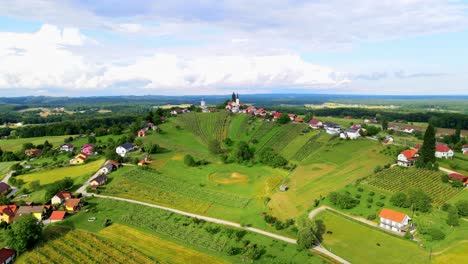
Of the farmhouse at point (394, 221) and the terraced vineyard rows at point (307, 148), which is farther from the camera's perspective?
the terraced vineyard rows at point (307, 148)

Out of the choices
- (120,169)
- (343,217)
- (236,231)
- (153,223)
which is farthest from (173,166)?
(343,217)

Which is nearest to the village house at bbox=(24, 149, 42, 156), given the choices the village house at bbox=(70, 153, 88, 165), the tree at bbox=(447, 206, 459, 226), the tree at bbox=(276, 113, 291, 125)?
the village house at bbox=(70, 153, 88, 165)

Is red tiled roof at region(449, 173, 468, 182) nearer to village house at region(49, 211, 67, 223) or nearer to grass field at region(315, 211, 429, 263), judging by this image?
grass field at region(315, 211, 429, 263)

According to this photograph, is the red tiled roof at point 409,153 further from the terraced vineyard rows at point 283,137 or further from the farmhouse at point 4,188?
the farmhouse at point 4,188

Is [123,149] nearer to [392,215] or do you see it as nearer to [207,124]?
[207,124]

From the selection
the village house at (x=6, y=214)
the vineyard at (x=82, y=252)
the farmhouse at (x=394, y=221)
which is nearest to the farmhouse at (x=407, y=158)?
the farmhouse at (x=394, y=221)

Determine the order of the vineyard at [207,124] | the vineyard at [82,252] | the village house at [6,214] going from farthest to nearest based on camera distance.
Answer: the vineyard at [207,124]
the village house at [6,214]
the vineyard at [82,252]

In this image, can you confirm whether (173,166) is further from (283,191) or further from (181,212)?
(283,191)
